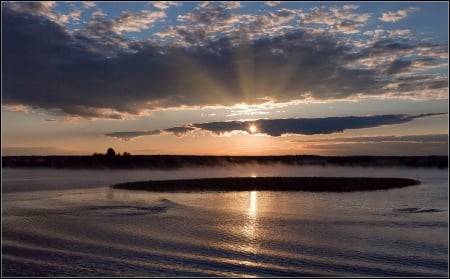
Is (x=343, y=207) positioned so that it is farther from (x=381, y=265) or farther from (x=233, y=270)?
(x=233, y=270)

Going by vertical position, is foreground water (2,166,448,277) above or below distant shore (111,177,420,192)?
below

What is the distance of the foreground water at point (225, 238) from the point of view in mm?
18953

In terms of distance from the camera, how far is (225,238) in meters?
24.6

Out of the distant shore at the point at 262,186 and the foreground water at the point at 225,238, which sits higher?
the distant shore at the point at 262,186

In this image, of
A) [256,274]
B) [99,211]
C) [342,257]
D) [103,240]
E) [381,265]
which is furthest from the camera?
[99,211]

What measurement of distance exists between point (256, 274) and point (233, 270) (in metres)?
0.99

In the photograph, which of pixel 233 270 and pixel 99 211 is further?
pixel 99 211

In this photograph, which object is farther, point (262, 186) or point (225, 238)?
point (262, 186)

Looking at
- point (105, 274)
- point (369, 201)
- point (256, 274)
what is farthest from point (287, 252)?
point (369, 201)

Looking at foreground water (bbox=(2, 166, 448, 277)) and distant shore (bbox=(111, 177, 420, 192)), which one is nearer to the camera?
foreground water (bbox=(2, 166, 448, 277))

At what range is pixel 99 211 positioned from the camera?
3562 cm

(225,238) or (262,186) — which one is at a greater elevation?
(262,186)

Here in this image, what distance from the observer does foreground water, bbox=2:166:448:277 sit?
746 inches

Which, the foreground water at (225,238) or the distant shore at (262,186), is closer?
the foreground water at (225,238)
